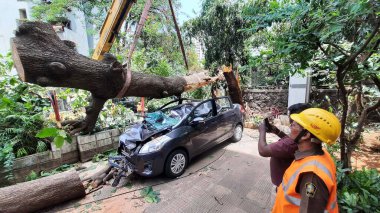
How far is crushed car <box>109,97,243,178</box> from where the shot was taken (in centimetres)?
362

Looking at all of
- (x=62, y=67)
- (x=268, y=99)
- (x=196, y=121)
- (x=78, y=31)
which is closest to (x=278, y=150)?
(x=196, y=121)

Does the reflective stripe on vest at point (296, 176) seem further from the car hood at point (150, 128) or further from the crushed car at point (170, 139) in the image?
the car hood at point (150, 128)

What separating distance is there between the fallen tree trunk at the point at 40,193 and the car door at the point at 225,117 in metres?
3.45

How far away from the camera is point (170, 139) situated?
12.3ft

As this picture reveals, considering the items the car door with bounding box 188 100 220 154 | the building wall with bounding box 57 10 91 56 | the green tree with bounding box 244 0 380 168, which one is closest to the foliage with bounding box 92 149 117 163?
the car door with bounding box 188 100 220 154

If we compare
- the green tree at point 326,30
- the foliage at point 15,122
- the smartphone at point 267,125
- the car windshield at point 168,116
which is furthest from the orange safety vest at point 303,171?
the foliage at point 15,122

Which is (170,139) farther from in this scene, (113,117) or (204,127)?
(113,117)

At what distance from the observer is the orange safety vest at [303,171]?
1.16 m

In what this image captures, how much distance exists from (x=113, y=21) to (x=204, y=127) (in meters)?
3.28

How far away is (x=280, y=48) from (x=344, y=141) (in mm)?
1753

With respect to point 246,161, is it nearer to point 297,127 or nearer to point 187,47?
point 297,127

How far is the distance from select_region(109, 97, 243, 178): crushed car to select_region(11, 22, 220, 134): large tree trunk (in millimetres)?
927

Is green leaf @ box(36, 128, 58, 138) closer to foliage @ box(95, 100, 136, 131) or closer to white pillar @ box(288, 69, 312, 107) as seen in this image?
foliage @ box(95, 100, 136, 131)

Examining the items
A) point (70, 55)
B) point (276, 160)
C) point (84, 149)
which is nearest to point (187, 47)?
point (84, 149)
